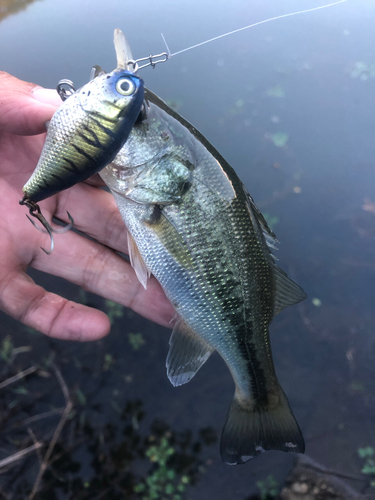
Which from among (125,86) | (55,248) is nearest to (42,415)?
(55,248)

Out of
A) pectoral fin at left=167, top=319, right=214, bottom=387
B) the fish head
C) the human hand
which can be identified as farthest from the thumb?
pectoral fin at left=167, top=319, right=214, bottom=387

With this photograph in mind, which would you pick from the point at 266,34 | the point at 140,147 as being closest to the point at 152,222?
the point at 140,147

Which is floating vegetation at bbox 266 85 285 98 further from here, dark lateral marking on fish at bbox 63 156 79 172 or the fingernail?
dark lateral marking on fish at bbox 63 156 79 172

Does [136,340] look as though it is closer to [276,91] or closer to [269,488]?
[269,488]

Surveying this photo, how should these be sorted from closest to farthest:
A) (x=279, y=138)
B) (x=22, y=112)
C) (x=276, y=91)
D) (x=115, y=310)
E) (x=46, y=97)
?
(x=22, y=112) < (x=46, y=97) < (x=115, y=310) < (x=279, y=138) < (x=276, y=91)

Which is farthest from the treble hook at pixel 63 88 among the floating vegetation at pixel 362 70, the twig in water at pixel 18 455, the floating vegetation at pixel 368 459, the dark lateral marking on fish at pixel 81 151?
the floating vegetation at pixel 362 70

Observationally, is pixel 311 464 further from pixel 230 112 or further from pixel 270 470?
pixel 230 112

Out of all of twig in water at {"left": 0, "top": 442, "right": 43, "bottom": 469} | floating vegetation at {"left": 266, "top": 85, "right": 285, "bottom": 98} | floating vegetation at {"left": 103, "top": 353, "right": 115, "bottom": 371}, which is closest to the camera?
twig in water at {"left": 0, "top": 442, "right": 43, "bottom": 469}

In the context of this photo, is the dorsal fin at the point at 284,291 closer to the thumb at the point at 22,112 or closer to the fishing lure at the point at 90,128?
the fishing lure at the point at 90,128
